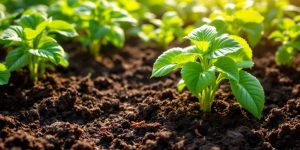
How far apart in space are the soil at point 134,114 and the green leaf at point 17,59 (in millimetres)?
245

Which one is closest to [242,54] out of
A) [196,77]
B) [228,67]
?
[228,67]

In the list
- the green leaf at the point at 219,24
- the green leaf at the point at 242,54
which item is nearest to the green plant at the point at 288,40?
the green leaf at the point at 219,24

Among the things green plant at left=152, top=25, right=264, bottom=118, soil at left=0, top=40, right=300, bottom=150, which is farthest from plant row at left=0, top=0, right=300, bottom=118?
soil at left=0, top=40, right=300, bottom=150

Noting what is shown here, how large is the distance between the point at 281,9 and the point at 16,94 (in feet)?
10.2

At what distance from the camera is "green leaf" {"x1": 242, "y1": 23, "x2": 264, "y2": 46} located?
411cm

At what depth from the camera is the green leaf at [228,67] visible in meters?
3.04

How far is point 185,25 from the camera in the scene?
5.86m

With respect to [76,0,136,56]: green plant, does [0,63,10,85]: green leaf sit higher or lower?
lower

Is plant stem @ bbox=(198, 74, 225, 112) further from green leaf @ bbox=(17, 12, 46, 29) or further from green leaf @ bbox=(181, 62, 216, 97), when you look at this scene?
green leaf @ bbox=(17, 12, 46, 29)

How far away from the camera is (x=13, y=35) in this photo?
3.60m

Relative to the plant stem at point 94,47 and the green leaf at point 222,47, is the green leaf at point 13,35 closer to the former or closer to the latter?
the plant stem at point 94,47

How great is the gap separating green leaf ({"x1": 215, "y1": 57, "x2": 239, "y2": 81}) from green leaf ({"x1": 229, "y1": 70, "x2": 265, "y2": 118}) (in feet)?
0.41

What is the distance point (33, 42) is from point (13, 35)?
0.21 m

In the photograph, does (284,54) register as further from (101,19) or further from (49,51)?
(49,51)
